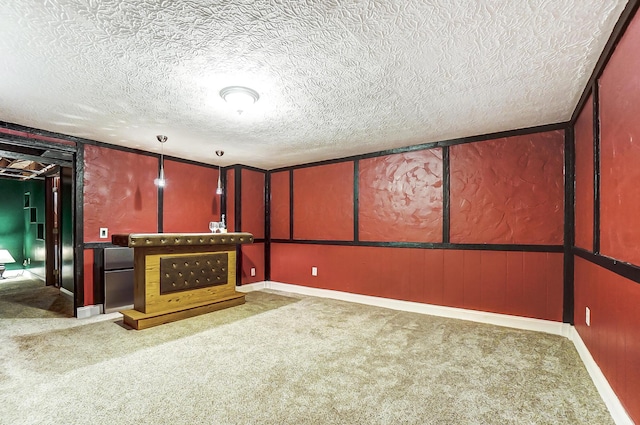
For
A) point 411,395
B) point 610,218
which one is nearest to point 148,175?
point 411,395

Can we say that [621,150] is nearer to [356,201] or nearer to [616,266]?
[616,266]

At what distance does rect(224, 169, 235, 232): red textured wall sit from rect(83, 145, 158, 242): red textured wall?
4.01ft

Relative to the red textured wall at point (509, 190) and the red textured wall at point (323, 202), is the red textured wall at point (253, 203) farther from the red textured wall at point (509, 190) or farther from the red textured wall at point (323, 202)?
A: the red textured wall at point (509, 190)

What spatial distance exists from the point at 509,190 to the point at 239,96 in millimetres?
3098

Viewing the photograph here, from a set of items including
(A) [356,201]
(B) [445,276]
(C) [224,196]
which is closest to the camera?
A: (B) [445,276]

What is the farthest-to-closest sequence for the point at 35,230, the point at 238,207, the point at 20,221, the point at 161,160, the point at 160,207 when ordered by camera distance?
the point at 20,221
the point at 35,230
the point at 238,207
the point at 160,207
the point at 161,160

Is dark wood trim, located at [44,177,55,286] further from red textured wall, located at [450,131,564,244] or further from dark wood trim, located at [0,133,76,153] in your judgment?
red textured wall, located at [450,131,564,244]

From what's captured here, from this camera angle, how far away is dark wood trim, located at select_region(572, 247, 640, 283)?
5.18 ft

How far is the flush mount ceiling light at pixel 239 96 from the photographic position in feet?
8.21

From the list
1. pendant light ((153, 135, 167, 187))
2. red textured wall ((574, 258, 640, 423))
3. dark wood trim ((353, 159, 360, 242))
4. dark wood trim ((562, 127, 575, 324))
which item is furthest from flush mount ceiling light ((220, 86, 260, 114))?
dark wood trim ((562, 127, 575, 324))

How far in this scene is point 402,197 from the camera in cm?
436

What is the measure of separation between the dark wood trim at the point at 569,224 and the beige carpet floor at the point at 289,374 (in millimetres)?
434

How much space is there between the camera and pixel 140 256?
3551mm

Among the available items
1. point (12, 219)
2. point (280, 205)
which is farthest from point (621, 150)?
point (12, 219)
